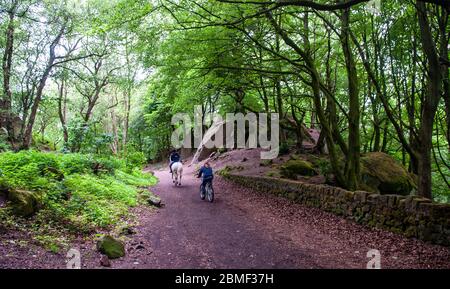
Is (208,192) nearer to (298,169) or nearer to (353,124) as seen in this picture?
(298,169)

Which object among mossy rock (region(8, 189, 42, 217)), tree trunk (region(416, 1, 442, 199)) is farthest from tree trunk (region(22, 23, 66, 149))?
tree trunk (region(416, 1, 442, 199))

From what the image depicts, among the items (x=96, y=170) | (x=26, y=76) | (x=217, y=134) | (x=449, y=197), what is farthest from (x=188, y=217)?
(x=217, y=134)

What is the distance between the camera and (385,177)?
13.3 m

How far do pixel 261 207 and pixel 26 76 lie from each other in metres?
12.7

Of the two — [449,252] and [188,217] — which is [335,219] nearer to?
[449,252]

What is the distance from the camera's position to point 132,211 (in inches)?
363

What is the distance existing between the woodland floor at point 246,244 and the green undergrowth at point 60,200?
17.2 inches

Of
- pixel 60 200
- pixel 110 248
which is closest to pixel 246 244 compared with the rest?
pixel 110 248

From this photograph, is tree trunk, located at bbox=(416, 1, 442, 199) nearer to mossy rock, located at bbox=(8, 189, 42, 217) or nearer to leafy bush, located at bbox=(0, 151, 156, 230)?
leafy bush, located at bbox=(0, 151, 156, 230)

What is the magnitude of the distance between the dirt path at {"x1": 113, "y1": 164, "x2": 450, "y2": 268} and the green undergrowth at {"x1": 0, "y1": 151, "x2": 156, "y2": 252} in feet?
3.24

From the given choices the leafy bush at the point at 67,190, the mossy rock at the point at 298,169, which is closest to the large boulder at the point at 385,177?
the mossy rock at the point at 298,169

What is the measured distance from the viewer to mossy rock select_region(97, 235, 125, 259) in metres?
5.50

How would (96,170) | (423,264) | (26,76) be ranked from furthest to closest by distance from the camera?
(26,76)
(96,170)
(423,264)

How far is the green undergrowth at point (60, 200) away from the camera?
18.7 feet
